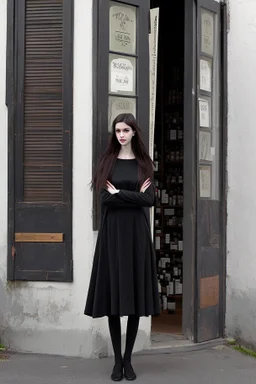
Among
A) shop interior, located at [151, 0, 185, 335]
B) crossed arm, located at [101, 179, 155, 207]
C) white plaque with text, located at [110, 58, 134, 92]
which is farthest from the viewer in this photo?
shop interior, located at [151, 0, 185, 335]

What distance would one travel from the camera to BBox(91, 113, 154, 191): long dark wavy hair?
4848 millimetres

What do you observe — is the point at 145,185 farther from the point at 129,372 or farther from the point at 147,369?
the point at 147,369

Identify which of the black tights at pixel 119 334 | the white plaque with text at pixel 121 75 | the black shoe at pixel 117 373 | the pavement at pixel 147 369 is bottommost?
the pavement at pixel 147 369

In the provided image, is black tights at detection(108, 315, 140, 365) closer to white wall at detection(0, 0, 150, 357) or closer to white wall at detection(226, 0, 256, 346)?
white wall at detection(0, 0, 150, 357)

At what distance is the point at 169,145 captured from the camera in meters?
8.63

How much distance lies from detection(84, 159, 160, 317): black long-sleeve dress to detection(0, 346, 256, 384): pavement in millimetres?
572

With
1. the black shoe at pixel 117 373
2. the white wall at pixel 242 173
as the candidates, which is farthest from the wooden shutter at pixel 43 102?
the white wall at pixel 242 173

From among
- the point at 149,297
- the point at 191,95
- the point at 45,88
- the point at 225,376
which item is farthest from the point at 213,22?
the point at 225,376

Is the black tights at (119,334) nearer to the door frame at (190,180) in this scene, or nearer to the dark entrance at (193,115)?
the dark entrance at (193,115)

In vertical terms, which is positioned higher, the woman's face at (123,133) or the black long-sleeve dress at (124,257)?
the woman's face at (123,133)

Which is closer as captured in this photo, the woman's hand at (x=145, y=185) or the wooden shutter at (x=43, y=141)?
the woman's hand at (x=145, y=185)

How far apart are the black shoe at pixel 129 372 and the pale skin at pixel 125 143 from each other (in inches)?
52.7

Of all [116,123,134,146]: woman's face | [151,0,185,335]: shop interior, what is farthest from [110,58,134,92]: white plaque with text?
[151,0,185,335]: shop interior

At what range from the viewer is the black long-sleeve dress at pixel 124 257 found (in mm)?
4711
